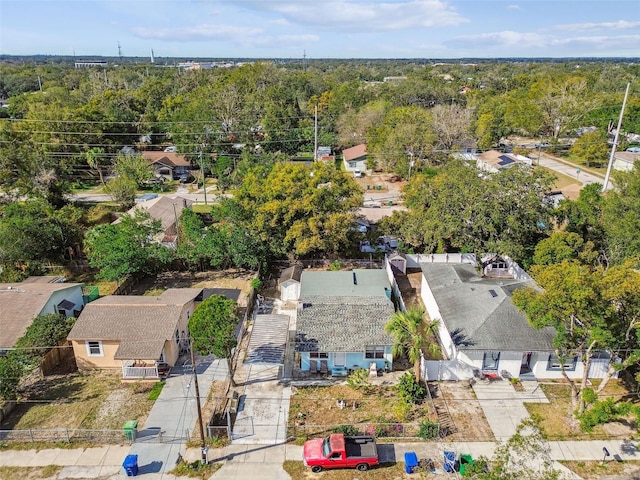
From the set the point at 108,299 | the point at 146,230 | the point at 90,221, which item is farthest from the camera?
the point at 90,221

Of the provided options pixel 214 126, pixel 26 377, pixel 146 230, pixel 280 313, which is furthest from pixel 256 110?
pixel 26 377

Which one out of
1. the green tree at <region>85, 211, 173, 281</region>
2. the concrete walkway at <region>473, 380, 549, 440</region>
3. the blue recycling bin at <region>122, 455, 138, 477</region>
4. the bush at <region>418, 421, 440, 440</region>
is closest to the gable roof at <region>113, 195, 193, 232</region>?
the green tree at <region>85, 211, 173, 281</region>

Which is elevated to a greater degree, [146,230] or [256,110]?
[256,110]

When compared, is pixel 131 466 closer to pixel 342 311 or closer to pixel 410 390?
pixel 410 390

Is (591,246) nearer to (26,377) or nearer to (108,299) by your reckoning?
(108,299)

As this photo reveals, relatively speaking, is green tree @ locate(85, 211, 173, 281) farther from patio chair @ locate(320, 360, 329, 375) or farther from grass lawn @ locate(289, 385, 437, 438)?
grass lawn @ locate(289, 385, 437, 438)

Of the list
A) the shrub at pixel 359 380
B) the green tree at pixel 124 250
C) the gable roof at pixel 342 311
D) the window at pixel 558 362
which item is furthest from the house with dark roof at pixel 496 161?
the shrub at pixel 359 380

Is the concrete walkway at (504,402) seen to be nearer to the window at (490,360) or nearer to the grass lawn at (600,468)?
the window at (490,360)
